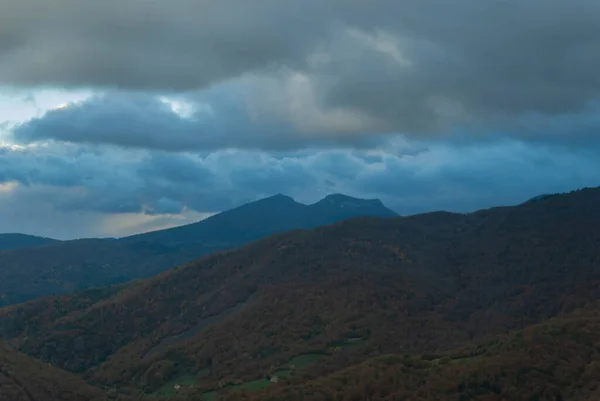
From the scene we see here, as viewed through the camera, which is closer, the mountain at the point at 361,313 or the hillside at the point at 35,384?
the mountain at the point at 361,313

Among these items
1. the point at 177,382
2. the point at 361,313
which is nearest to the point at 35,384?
the point at 177,382

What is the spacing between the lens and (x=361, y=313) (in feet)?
287

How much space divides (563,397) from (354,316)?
4985 cm

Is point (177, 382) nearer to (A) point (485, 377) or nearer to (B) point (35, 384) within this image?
(B) point (35, 384)

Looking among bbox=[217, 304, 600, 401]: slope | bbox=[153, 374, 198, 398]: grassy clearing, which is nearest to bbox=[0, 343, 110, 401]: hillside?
bbox=[153, 374, 198, 398]: grassy clearing

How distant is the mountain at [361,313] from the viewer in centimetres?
4328

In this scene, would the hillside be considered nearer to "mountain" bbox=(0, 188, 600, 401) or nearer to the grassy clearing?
"mountain" bbox=(0, 188, 600, 401)

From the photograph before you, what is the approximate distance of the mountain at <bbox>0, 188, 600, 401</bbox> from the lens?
43281mm

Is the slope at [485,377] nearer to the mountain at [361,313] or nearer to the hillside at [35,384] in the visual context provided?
the mountain at [361,313]

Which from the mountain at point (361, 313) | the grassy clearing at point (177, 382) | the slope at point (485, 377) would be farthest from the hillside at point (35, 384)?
the slope at point (485, 377)

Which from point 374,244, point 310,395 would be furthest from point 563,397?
point 374,244

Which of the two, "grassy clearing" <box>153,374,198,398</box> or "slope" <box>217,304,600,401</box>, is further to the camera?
"grassy clearing" <box>153,374,198,398</box>

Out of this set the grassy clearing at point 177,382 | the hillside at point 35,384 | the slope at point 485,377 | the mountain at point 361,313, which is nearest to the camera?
the slope at point 485,377

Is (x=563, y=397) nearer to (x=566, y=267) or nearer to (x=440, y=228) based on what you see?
(x=566, y=267)
